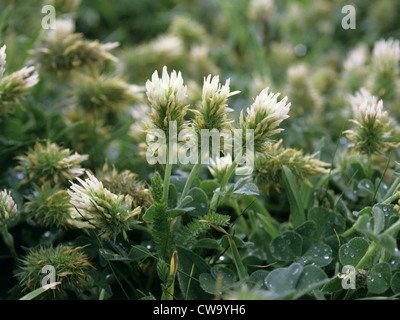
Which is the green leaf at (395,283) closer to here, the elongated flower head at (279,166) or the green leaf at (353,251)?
the green leaf at (353,251)

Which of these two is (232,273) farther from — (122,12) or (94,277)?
(122,12)

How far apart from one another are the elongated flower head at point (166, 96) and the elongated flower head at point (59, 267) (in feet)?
0.92

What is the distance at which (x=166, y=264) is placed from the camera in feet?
2.41

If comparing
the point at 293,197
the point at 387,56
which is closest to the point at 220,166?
the point at 293,197

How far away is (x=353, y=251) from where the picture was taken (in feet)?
2.52

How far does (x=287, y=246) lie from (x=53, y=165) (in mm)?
490

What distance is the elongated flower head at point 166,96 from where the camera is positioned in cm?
71

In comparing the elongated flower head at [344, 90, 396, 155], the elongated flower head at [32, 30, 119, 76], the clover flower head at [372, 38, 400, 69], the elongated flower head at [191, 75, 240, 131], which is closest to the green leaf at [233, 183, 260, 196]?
the elongated flower head at [191, 75, 240, 131]

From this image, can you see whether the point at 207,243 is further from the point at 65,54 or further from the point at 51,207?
the point at 65,54

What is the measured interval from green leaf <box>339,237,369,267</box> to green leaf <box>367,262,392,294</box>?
33mm

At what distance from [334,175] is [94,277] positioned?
0.58 metres

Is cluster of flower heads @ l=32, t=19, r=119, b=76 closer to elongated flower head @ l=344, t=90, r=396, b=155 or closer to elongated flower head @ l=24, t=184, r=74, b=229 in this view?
elongated flower head @ l=24, t=184, r=74, b=229

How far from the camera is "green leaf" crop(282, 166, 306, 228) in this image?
85cm

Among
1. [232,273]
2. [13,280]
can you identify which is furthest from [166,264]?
[13,280]
